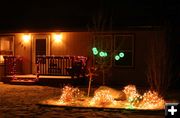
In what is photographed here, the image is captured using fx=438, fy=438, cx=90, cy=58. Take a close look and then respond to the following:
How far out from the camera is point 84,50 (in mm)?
24031

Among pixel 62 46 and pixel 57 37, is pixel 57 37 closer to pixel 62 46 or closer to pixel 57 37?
pixel 57 37

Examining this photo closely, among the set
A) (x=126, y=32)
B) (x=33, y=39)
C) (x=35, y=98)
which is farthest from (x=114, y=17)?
(x=35, y=98)

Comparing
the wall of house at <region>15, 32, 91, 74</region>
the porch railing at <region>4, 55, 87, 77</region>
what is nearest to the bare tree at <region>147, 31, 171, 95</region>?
the porch railing at <region>4, 55, 87, 77</region>

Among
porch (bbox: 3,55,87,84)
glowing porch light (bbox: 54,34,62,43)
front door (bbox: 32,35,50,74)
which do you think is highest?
glowing porch light (bbox: 54,34,62,43)

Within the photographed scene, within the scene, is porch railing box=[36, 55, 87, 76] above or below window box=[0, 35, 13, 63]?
below

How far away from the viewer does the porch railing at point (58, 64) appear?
917 inches

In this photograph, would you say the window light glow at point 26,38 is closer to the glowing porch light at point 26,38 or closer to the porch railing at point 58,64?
the glowing porch light at point 26,38

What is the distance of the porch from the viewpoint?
2306 cm

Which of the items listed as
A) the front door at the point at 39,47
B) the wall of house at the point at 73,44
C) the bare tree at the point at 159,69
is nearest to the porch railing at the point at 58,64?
the wall of house at the point at 73,44

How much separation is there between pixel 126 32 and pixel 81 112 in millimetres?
9806

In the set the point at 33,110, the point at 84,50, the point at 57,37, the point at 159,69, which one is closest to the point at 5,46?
the point at 57,37

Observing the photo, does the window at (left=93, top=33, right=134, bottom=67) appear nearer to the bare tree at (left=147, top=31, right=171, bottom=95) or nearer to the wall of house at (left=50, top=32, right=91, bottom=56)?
the wall of house at (left=50, top=32, right=91, bottom=56)

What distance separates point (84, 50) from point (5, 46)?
5.54 metres

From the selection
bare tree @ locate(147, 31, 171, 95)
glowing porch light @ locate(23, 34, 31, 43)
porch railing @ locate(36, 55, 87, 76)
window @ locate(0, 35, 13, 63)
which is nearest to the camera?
bare tree @ locate(147, 31, 171, 95)
